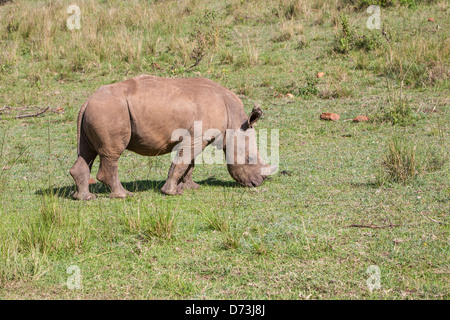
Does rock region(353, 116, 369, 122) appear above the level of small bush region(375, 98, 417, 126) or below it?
below

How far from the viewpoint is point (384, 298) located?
4523 mm

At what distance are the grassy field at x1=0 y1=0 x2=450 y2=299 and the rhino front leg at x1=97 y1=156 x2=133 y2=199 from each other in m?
0.28

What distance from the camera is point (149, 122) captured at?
713 centimetres

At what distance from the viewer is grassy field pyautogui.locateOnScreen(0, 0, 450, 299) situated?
5.01m

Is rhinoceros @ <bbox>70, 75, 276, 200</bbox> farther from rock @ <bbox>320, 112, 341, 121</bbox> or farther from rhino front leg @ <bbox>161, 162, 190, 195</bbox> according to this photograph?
rock @ <bbox>320, 112, 341, 121</bbox>

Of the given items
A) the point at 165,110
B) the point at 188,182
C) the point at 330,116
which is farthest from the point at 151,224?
the point at 330,116

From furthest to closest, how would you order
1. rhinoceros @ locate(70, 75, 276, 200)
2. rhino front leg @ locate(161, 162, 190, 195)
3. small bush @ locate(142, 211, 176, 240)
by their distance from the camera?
1. rhino front leg @ locate(161, 162, 190, 195)
2. rhinoceros @ locate(70, 75, 276, 200)
3. small bush @ locate(142, 211, 176, 240)

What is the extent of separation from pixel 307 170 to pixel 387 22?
7482 millimetres

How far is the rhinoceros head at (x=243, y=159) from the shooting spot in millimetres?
7629

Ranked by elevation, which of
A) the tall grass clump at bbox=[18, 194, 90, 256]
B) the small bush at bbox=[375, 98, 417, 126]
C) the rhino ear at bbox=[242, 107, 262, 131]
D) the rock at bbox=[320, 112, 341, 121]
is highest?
the rhino ear at bbox=[242, 107, 262, 131]

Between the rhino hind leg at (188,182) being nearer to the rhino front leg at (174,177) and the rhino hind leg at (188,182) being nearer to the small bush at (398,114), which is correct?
the rhino front leg at (174,177)

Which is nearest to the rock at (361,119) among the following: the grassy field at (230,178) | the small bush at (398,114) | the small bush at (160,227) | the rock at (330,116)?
the grassy field at (230,178)

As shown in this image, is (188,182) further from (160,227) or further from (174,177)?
(160,227)

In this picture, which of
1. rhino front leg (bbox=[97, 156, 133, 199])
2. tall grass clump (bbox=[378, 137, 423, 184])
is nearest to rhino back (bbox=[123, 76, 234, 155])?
rhino front leg (bbox=[97, 156, 133, 199])
